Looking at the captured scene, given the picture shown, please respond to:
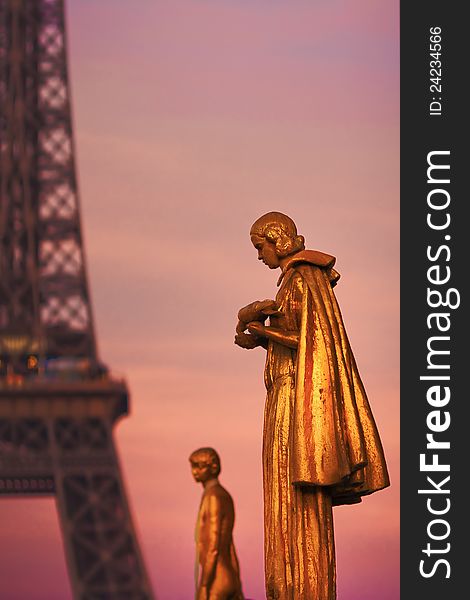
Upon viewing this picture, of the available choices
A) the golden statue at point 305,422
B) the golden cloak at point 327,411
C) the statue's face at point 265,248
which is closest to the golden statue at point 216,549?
the golden statue at point 305,422

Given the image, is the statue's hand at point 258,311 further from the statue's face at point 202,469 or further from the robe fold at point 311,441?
the statue's face at point 202,469

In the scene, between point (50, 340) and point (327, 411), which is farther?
point (50, 340)

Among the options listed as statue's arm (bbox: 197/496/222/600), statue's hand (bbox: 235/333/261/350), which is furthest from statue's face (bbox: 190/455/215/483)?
statue's hand (bbox: 235/333/261/350)

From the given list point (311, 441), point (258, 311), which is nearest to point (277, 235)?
point (258, 311)

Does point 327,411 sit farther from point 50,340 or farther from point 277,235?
point 50,340

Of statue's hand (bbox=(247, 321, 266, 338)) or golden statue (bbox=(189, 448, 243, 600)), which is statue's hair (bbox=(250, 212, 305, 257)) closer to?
statue's hand (bbox=(247, 321, 266, 338))

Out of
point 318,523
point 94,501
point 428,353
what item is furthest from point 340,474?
point 94,501
